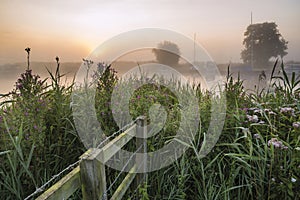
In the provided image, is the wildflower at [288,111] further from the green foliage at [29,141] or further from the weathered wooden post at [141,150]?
the green foliage at [29,141]

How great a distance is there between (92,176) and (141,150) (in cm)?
112

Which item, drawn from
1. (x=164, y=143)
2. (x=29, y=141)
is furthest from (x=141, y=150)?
(x=29, y=141)

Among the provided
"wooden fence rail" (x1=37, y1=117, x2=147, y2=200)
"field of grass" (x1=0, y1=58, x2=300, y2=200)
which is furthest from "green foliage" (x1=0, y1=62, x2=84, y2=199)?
"wooden fence rail" (x1=37, y1=117, x2=147, y2=200)

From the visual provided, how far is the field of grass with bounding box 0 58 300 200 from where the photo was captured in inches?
77.2

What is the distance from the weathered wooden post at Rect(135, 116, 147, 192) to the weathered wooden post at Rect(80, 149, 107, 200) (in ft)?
3.19

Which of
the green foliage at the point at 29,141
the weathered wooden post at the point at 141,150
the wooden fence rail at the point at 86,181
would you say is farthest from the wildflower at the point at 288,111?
the green foliage at the point at 29,141

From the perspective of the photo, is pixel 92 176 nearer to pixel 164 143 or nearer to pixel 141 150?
pixel 141 150

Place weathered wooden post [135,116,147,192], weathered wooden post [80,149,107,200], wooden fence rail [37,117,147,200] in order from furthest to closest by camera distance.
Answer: weathered wooden post [135,116,147,192] < weathered wooden post [80,149,107,200] < wooden fence rail [37,117,147,200]

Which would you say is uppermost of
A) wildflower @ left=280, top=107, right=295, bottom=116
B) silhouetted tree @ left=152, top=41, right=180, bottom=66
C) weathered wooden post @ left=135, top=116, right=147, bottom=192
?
silhouetted tree @ left=152, top=41, right=180, bottom=66

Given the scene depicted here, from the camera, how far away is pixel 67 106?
8.25ft

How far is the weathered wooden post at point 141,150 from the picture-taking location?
2.28 m

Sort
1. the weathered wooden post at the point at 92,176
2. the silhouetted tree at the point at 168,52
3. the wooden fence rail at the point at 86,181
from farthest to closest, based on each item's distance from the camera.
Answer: the silhouetted tree at the point at 168,52, the weathered wooden post at the point at 92,176, the wooden fence rail at the point at 86,181

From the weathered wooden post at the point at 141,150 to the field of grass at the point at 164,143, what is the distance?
10 cm

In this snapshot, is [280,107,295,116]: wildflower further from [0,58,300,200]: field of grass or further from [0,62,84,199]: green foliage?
[0,62,84,199]: green foliage
